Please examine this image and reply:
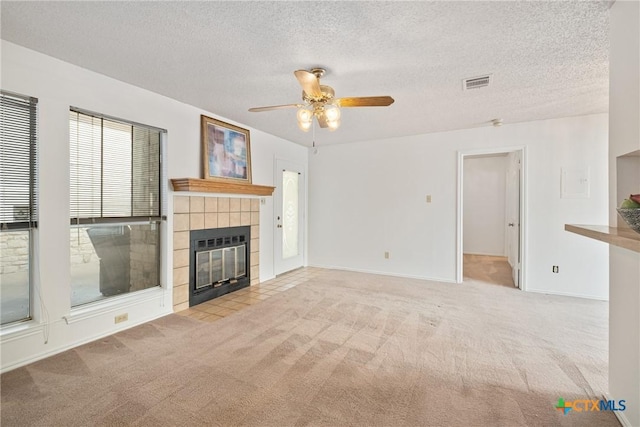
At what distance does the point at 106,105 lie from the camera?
106 inches

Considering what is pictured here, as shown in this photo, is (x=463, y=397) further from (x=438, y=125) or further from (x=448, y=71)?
(x=438, y=125)

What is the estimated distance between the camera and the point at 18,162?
7.26 ft

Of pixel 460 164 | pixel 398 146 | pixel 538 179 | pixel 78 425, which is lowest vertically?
pixel 78 425

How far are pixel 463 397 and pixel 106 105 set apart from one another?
3739 millimetres

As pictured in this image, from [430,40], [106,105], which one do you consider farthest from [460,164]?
[106,105]

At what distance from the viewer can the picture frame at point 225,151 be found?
364 cm

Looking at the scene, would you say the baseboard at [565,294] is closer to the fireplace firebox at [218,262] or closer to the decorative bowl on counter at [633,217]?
the decorative bowl on counter at [633,217]

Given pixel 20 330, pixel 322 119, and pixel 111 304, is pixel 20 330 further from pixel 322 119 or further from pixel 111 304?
pixel 322 119

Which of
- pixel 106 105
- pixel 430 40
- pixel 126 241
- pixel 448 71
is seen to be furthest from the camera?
pixel 126 241

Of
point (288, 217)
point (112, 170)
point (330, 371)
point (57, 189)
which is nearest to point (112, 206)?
point (112, 170)

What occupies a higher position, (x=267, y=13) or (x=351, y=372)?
(x=267, y=13)

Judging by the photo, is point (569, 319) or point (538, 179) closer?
point (569, 319)

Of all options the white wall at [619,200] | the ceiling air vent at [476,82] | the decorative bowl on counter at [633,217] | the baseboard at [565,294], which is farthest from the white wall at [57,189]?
the baseboard at [565,294]

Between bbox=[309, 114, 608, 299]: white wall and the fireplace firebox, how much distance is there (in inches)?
72.5
